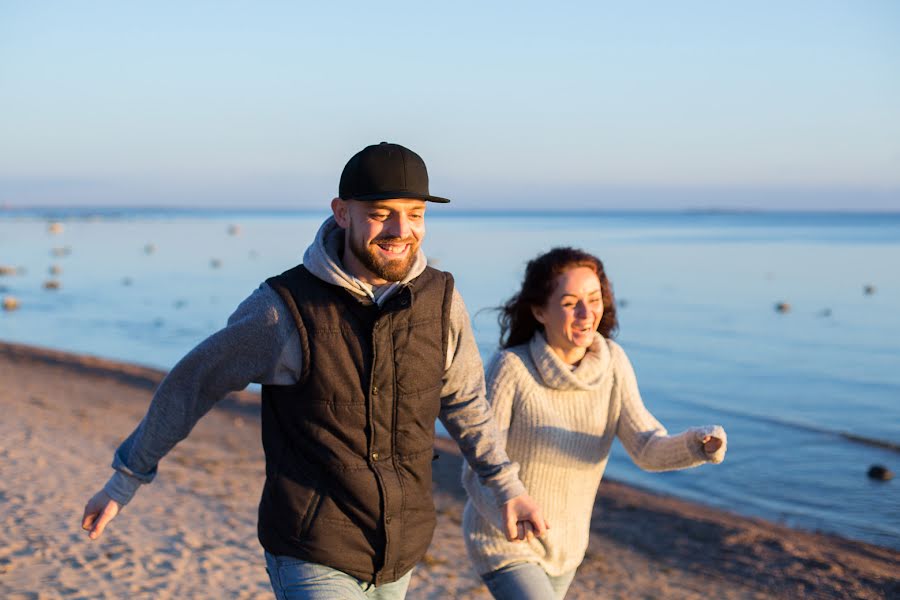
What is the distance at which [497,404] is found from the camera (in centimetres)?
385

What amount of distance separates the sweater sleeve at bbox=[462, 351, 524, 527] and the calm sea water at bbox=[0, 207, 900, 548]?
6742 millimetres

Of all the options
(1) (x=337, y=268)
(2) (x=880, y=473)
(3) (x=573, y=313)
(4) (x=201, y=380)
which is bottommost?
(2) (x=880, y=473)

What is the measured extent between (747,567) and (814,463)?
4.39 metres

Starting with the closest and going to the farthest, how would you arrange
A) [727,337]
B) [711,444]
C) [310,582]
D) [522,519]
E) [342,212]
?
[310,582]
[342,212]
[522,519]
[711,444]
[727,337]

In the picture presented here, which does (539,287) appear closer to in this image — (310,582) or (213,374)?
(213,374)

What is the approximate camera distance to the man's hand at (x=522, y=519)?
10.8 ft

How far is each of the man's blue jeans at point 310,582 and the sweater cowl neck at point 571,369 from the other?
4.23ft

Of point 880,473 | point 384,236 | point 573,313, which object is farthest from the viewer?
point 880,473

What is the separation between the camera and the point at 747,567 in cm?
784

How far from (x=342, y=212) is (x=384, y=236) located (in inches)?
8.8

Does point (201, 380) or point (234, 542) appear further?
point (234, 542)

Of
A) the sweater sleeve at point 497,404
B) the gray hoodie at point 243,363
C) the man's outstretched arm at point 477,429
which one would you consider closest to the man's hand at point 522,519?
the man's outstretched arm at point 477,429

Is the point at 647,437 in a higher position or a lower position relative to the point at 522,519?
higher

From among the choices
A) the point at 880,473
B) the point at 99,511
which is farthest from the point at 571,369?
the point at 880,473
